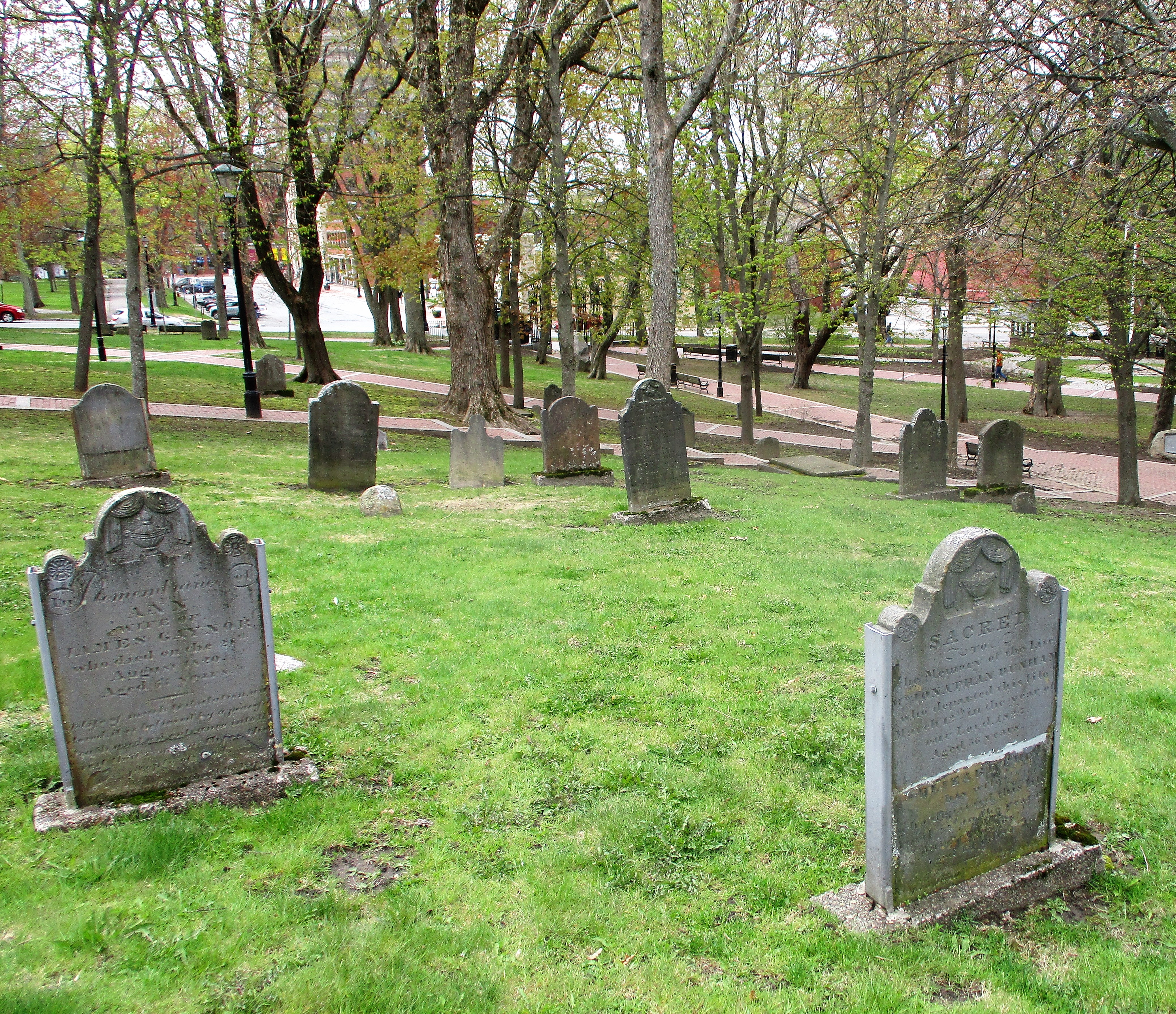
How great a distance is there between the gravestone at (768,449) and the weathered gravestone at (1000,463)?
7.14 metres

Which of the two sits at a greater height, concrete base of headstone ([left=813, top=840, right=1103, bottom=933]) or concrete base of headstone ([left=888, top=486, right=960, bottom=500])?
concrete base of headstone ([left=888, top=486, right=960, bottom=500])

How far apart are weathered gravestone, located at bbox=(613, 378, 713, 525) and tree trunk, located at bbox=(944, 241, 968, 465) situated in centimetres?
742

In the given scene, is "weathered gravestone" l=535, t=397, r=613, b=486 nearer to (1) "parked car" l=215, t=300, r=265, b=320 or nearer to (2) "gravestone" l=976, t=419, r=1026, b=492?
(2) "gravestone" l=976, t=419, r=1026, b=492

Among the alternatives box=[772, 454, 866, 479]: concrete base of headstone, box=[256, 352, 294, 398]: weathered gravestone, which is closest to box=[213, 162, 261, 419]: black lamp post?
box=[256, 352, 294, 398]: weathered gravestone

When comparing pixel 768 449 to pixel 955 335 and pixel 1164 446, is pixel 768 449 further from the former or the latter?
pixel 1164 446

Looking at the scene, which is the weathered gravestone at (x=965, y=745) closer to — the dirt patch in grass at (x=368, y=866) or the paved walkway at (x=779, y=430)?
the dirt patch in grass at (x=368, y=866)

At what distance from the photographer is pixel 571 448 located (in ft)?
46.3

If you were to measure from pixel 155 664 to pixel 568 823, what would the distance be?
2.15m

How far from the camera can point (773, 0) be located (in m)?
15.3

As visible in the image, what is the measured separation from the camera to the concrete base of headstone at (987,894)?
363cm

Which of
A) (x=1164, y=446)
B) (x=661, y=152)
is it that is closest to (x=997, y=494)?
(x=661, y=152)

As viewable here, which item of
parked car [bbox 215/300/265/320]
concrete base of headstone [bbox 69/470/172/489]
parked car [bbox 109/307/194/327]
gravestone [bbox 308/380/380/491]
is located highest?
parked car [bbox 215/300/265/320]

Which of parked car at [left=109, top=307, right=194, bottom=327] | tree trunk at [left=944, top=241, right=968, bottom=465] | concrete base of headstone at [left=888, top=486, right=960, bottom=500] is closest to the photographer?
concrete base of headstone at [left=888, top=486, right=960, bottom=500]

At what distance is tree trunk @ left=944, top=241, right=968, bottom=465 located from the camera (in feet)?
60.3
